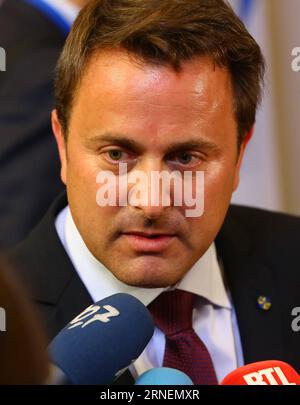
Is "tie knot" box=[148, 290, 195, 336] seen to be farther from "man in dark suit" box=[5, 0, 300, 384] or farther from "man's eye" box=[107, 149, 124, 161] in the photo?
"man's eye" box=[107, 149, 124, 161]

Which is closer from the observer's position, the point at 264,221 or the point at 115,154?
the point at 115,154

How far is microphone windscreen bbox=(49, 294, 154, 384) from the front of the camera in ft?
3.26

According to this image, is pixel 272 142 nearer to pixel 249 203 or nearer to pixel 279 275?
pixel 249 203

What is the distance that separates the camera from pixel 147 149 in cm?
127

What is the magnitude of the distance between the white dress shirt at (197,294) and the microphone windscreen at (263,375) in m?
0.18

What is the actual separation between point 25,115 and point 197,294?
48 centimetres

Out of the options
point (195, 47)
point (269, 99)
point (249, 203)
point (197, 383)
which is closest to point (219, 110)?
point (195, 47)

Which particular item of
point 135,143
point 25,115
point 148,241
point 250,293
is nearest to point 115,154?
point 135,143

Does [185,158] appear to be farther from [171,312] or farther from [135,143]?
[171,312]

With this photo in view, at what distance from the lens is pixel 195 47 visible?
125 centimetres

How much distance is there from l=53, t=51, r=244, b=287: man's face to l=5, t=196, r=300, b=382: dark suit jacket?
0.27ft

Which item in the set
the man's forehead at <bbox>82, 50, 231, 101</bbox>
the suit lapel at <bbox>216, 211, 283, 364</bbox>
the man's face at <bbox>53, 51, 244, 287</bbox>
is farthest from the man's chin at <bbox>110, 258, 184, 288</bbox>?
the man's forehead at <bbox>82, 50, 231, 101</bbox>

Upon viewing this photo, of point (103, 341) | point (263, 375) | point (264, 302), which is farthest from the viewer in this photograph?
point (264, 302)

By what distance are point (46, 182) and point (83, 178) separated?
217 millimetres
